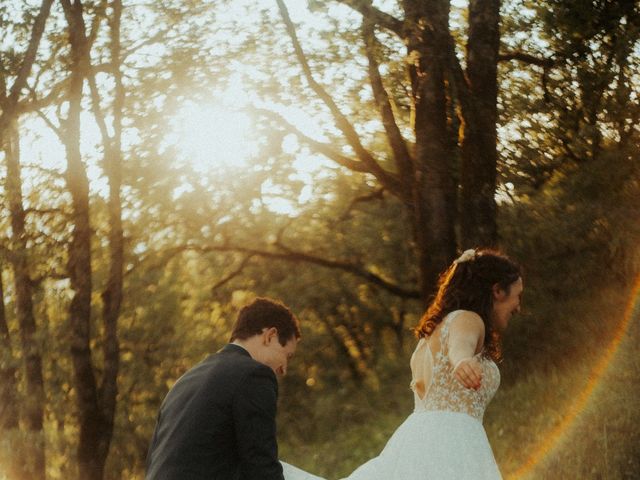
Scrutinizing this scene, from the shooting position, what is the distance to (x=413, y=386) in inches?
228

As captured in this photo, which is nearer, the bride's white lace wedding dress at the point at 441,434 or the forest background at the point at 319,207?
the bride's white lace wedding dress at the point at 441,434

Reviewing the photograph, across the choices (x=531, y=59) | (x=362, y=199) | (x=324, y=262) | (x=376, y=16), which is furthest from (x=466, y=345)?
(x=362, y=199)

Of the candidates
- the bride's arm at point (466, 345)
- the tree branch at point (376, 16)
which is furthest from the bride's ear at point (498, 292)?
the tree branch at point (376, 16)

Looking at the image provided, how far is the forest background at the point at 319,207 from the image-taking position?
12156mm

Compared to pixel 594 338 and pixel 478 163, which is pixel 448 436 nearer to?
pixel 478 163

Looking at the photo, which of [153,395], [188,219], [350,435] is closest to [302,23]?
[188,219]

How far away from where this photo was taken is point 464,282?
533cm

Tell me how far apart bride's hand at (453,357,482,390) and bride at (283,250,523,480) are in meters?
0.64

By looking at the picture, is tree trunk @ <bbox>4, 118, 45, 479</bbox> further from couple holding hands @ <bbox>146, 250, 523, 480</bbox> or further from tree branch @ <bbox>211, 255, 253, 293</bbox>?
couple holding hands @ <bbox>146, 250, 523, 480</bbox>

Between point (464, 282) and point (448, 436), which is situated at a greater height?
point (464, 282)

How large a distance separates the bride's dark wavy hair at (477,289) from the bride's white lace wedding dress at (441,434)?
95 millimetres

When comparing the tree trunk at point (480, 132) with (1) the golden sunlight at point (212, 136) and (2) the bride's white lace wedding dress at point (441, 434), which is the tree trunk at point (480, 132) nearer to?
(2) the bride's white lace wedding dress at point (441, 434)

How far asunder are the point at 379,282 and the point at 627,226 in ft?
16.5

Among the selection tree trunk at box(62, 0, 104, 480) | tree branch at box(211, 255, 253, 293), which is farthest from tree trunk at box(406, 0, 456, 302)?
tree branch at box(211, 255, 253, 293)
